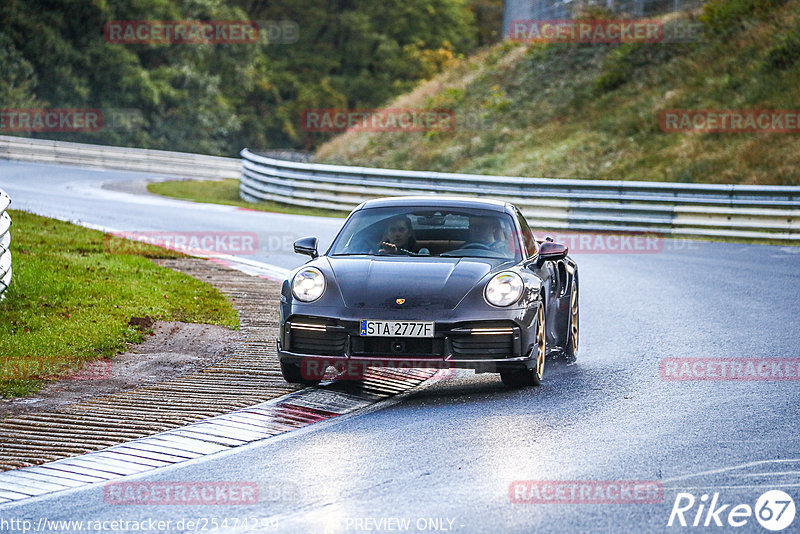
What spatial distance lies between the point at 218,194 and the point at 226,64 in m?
26.8

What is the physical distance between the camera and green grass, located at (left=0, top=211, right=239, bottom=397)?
30.3 ft

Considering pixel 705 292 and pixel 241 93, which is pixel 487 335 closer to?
pixel 705 292

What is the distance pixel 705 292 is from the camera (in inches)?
578

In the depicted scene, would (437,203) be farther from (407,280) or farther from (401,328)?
(401,328)

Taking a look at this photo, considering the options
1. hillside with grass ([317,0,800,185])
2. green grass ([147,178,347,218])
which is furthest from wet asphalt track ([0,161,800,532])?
hillside with grass ([317,0,800,185])

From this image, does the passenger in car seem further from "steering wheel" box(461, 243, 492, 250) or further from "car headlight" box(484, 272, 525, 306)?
"car headlight" box(484, 272, 525, 306)

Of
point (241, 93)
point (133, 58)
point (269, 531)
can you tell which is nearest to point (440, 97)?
point (133, 58)

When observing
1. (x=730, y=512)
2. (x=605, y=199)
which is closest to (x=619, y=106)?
(x=605, y=199)

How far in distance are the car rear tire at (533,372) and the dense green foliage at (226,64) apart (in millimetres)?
42879

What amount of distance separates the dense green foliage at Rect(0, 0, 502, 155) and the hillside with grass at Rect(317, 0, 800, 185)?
46.8 ft

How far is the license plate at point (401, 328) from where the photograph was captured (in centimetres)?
817

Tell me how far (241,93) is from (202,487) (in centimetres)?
5645

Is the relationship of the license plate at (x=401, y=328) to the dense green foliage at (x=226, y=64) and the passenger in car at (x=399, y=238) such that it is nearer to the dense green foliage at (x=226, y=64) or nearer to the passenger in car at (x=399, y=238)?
the passenger in car at (x=399, y=238)

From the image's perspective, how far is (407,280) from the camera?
27.6ft
